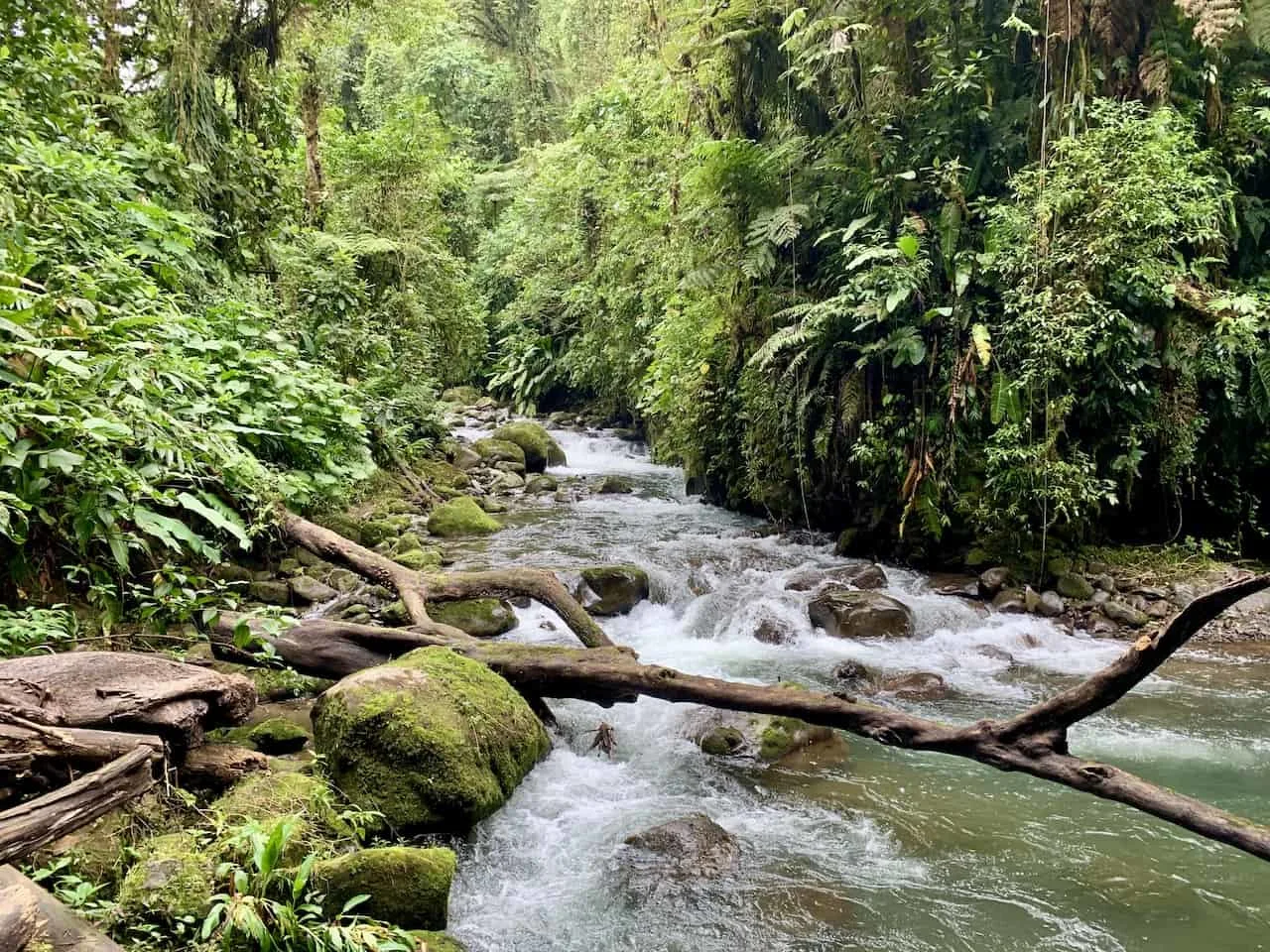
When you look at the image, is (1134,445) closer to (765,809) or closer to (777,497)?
(777,497)

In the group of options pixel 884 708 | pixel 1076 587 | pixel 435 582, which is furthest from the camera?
pixel 1076 587

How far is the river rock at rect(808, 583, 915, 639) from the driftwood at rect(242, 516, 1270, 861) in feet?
10.5

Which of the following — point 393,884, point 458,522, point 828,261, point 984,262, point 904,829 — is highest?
point 828,261

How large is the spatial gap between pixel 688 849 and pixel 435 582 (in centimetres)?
250

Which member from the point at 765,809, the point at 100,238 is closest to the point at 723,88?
the point at 100,238

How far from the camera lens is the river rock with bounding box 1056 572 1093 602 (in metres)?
7.65

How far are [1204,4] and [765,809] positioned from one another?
6.98 metres

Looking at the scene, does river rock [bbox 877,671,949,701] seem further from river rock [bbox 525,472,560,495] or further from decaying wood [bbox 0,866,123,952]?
river rock [bbox 525,472,560,495]

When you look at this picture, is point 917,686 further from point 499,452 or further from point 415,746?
point 499,452

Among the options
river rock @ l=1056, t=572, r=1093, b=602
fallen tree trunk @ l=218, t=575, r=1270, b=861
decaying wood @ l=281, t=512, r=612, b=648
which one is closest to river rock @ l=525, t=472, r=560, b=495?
decaying wood @ l=281, t=512, r=612, b=648

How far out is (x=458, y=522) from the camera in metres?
10.5

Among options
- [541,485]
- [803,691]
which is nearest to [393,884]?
[803,691]

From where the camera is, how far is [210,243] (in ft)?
22.1

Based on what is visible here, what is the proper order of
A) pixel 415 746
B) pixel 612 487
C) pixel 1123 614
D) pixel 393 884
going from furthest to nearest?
pixel 612 487
pixel 1123 614
pixel 415 746
pixel 393 884
